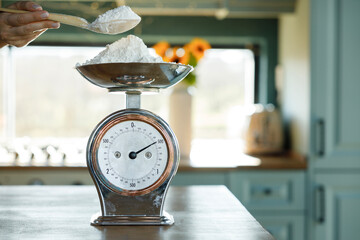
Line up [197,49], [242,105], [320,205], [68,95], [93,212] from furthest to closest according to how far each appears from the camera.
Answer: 1. [242,105]
2. [68,95]
3. [197,49]
4. [320,205]
5. [93,212]

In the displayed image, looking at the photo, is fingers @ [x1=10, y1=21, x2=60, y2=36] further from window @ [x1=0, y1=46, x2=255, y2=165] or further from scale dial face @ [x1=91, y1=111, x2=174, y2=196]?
window @ [x1=0, y1=46, x2=255, y2=165]

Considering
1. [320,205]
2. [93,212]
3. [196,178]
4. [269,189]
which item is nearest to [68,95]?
[196,178]

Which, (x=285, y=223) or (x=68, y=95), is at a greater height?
(x=68, y=95)

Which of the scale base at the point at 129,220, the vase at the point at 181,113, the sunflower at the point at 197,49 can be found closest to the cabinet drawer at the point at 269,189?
the vase at the point at 181,113

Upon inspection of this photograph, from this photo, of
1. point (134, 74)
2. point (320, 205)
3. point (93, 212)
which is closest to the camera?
point (134, 74)

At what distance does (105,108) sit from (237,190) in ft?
3.65

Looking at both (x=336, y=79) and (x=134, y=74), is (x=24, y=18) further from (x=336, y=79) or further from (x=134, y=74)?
(x=336, y=79)

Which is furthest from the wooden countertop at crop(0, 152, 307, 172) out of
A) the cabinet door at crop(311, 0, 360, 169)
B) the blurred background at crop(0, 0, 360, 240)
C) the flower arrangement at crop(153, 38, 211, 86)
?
the flower arrangement at crop(153, 38, 211, 86)

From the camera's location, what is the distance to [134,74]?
101cm

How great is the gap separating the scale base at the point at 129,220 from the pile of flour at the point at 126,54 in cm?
34

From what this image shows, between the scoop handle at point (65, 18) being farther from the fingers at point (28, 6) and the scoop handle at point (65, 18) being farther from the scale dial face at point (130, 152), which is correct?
the scale dial face at point (130, 152)

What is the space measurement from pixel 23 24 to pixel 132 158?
1.26 ft

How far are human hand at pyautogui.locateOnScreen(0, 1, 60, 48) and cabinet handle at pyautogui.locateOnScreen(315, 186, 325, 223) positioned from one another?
168 cm

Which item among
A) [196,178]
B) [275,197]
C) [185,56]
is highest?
[185,56]
